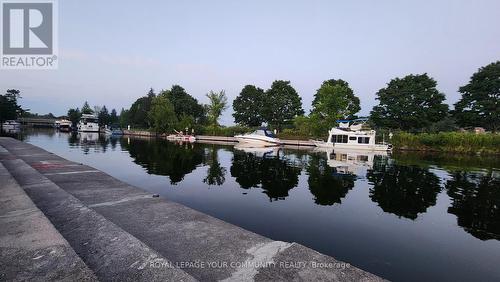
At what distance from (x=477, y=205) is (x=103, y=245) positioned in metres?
12.4

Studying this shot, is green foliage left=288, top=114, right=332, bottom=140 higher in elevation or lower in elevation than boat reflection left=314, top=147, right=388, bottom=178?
higher

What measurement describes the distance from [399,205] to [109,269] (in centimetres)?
993

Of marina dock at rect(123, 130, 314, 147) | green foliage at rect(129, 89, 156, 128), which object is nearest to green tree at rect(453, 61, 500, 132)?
marina dock at rect(123, 130, 314, 147)

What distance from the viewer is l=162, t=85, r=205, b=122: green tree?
273 feet

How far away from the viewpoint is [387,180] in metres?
15.4

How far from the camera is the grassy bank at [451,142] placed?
3941 cm

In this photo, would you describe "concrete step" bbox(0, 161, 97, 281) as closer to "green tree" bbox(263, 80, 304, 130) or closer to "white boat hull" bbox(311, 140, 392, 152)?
"white boat hull" bbox(311, 140, 392, 152)

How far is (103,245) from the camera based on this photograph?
429cm

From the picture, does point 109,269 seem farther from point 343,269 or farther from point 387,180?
point 387,180

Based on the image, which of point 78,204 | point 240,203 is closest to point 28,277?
point 78,204

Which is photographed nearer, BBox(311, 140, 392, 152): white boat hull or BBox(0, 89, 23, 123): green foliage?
BBox(311, 140, 392, 152): white boat hull

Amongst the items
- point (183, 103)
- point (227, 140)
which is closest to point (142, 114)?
point (183, 103)

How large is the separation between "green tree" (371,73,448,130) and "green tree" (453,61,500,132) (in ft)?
11.1

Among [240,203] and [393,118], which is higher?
[393,118]
